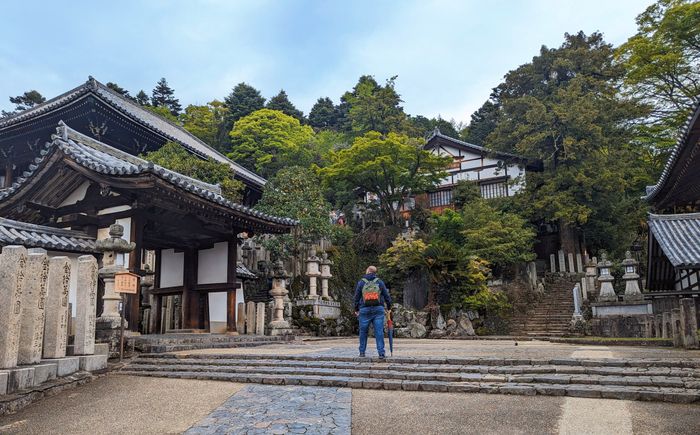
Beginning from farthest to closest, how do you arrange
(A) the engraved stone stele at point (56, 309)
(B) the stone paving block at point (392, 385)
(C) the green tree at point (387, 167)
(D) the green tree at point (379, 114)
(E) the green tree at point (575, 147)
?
(D) the green tree at point (379, 114) < (C) the green tree at point (387, 167) < (E) the green tree at point (575, 147) < (A) the engraved stone stele at point (56, 309) < (B) the stone paving block at point (392, 385)

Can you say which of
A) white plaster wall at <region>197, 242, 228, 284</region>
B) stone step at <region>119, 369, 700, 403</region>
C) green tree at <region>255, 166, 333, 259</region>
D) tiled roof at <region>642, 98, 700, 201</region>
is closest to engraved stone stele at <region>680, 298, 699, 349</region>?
tiled roof at <region>642, 98, 700, 201</region>

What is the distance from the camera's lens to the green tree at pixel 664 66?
2455cm

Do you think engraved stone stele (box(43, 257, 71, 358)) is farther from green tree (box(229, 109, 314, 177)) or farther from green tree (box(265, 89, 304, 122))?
green tree (box(265, 89, 304, 122))

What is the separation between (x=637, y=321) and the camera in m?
17.0

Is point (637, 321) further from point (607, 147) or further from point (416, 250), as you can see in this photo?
point (607, 147)

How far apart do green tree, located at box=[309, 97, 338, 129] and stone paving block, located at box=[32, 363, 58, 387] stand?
51.1 meters

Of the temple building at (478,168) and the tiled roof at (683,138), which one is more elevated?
the temple building at (478,168)

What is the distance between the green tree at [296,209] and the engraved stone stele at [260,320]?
6.61 metres

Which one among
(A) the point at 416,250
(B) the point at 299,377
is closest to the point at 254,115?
(A) the point at 416,250

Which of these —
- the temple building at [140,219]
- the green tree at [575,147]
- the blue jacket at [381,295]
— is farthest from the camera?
the green tree at [575,147]

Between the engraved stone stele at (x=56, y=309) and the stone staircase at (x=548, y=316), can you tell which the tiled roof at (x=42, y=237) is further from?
the stone staircase at (x=548, y=316)

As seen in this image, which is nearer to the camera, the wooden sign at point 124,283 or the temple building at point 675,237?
the wooden sign at point 124,283

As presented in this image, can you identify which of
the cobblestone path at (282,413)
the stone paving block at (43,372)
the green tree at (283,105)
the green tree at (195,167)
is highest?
the green tree at (283,105)

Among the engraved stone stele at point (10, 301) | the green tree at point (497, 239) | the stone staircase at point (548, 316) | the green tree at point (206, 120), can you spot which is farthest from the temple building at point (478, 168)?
the engraved stone stele at point (10, 301)
